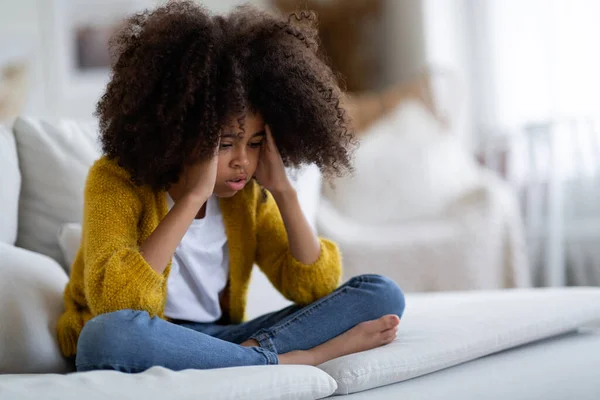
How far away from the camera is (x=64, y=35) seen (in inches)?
163

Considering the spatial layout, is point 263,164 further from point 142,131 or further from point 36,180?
point 36,180

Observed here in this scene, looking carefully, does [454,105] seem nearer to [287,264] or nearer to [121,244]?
[287,264]

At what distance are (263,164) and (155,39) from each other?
0.94 ft

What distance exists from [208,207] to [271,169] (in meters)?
0.15

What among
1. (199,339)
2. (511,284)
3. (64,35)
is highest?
(64,35)

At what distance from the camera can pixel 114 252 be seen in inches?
42.7

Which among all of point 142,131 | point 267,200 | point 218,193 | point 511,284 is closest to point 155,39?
point 142,131

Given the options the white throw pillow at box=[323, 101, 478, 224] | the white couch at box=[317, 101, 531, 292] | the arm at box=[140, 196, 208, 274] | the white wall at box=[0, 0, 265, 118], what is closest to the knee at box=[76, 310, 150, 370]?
the arm at box=[140, 196, 208, 274]

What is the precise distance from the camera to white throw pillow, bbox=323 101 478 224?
9.02 feet

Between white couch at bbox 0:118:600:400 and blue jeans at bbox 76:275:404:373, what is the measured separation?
0.05m

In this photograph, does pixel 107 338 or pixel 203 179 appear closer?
pixel 107 338

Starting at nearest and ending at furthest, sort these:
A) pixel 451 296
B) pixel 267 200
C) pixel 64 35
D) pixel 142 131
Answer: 1. pixel 142 131
2. pixel 267 200
3. pixel 451 296
4. pixel 64 35

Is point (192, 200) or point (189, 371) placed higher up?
point (192, 200)

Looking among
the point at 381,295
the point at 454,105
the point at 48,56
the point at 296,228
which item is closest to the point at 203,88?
the point at 296,228
